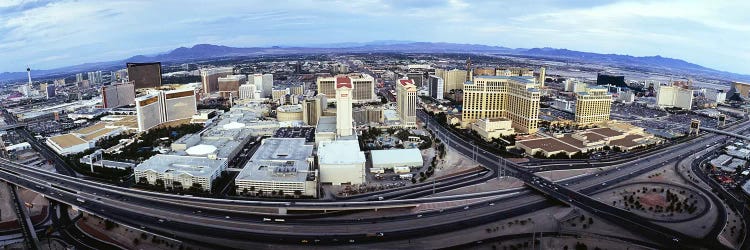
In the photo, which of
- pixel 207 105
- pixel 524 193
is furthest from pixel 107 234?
pixel 207 105

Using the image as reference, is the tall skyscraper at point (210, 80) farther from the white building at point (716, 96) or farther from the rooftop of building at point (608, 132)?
the white building at point (716, 96)

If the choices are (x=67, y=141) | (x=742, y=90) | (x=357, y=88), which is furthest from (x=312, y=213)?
(x=742, y=90)

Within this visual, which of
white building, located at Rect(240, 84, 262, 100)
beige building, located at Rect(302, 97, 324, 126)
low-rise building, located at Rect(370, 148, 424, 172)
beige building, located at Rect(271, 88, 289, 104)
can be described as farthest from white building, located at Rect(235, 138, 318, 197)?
white building, located at Rect(240, 84, 262, 100)

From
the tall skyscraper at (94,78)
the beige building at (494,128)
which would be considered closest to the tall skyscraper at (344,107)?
the beige building at (494,128)

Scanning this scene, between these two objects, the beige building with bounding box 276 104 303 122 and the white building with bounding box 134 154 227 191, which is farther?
the beige building with bounding box 276 104 303 122

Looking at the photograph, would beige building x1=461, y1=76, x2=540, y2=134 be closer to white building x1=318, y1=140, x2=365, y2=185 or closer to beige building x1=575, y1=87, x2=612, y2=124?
beige building x1=575, y1=87, x2=612, y2=124

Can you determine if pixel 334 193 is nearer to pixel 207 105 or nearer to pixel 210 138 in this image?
pixel 210 138
